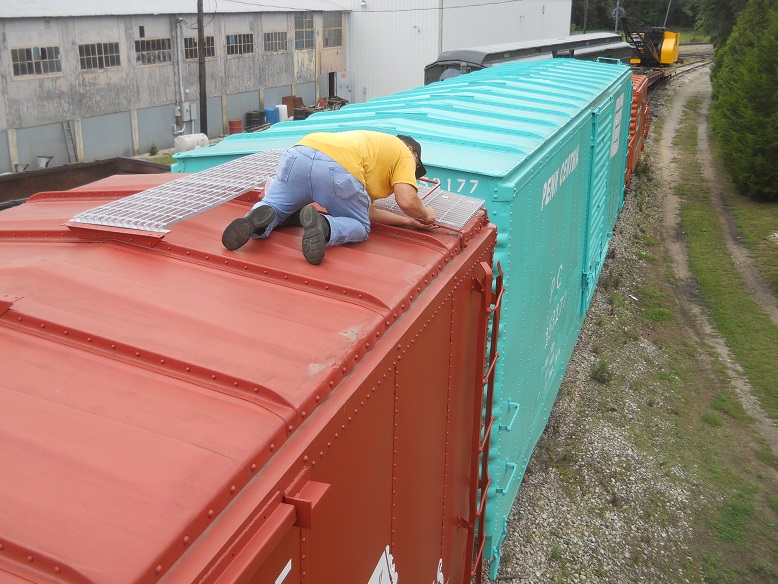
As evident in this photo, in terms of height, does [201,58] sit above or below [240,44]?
below

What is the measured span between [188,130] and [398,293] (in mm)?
30526

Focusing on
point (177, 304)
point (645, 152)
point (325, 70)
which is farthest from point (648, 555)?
point (325, 70)

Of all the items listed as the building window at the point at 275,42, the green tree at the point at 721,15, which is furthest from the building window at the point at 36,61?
the green tree at the point at 721,15

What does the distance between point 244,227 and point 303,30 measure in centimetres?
3576

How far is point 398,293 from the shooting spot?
3717 mm

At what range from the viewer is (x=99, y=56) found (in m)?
27.5

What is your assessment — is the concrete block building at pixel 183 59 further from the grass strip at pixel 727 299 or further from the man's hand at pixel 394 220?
the man's hand at pixel 394 220

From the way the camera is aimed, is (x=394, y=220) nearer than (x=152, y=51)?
Yes

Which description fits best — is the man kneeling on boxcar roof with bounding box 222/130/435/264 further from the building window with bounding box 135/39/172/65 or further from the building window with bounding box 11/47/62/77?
the building window with bounding box 135/39/172/65

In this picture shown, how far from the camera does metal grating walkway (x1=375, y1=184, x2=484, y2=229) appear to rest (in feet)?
15.5

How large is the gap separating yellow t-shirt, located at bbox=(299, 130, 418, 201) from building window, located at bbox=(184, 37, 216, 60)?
96.5 feet

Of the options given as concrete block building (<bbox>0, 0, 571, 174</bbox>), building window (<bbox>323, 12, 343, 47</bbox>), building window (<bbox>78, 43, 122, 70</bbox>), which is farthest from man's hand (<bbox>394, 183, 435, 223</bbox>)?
building window (<bbox>323, 12, 343, 47</bbox>)

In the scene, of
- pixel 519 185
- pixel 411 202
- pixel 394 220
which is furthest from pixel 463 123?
pixel 411 202

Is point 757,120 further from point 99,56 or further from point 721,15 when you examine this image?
point 721,15
